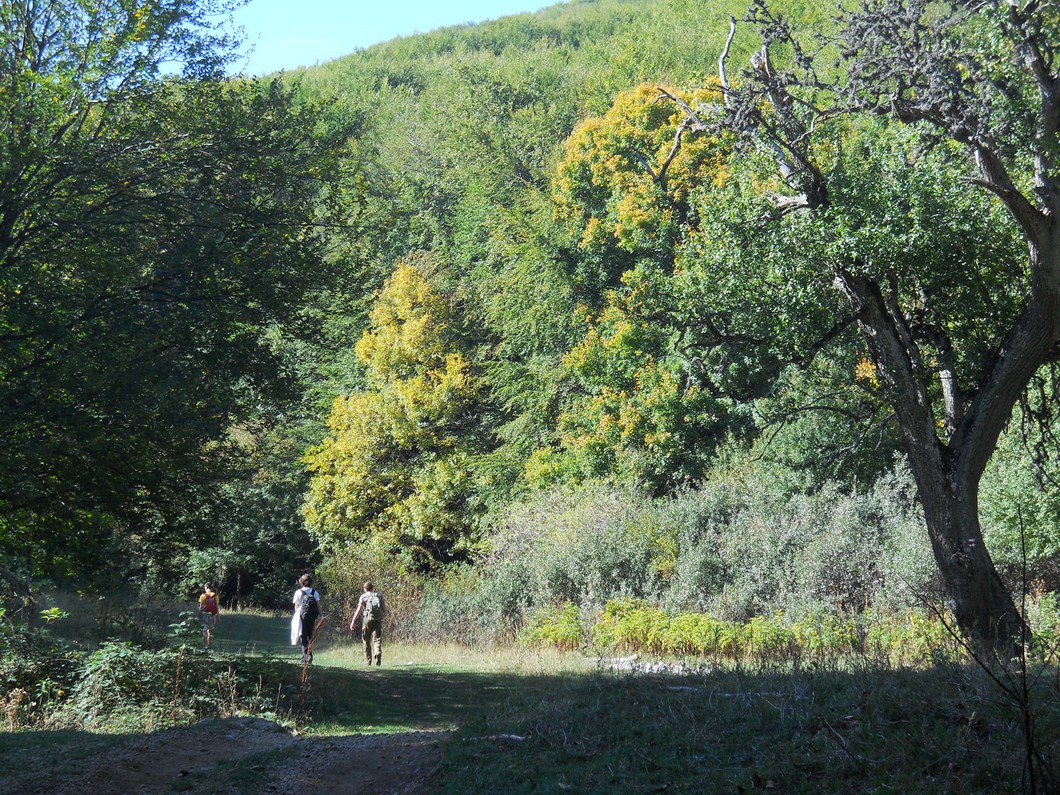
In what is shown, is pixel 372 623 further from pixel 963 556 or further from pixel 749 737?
pixel 749 737

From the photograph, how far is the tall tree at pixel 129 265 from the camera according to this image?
12.3m

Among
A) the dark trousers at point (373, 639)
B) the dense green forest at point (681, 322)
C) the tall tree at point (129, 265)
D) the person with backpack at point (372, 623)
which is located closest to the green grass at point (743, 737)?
the dense green forest at point (681, 322)

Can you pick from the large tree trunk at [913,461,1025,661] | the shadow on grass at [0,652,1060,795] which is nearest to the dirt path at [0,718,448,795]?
the shadow on grass at [0,652,1060,795]

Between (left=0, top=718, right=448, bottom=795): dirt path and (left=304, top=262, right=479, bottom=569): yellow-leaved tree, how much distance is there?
2368 centimetres

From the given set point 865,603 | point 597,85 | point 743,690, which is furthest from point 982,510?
point 597,85

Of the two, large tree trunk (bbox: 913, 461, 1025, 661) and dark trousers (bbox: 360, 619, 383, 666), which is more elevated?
large tree trunk (bbox: 913, 461, 1025, 661)

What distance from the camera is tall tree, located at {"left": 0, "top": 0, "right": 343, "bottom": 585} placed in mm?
12312

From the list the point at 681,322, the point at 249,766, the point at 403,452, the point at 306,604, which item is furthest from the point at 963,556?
the point at 403,452

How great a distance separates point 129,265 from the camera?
13977 millimetres

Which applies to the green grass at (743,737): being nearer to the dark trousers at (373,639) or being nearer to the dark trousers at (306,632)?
the dark trousers at (306,632)

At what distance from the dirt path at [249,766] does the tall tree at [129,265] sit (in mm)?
4689

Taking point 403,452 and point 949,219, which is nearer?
point 949,219

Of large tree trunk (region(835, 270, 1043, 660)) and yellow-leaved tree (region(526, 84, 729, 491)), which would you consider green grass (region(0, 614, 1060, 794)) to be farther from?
yellow-leaved tree (region(526, 84, 729, 491))

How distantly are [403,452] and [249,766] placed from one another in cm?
2802
